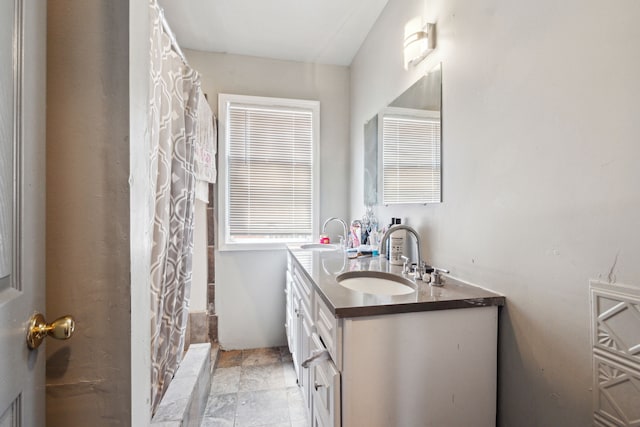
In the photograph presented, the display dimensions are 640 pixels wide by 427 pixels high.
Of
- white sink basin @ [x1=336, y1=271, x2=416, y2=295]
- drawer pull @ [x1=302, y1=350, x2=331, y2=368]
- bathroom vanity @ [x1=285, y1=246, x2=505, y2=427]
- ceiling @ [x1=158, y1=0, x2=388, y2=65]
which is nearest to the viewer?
bathroom vanity @ [x1=285, y1=246, x2=505, y2=427]

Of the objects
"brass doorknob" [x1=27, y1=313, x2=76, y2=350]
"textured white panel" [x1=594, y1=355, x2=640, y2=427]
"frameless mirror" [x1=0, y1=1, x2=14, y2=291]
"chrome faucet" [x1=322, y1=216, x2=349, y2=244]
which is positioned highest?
"frameless mirror" [x1=0, y1=1, x2=14, y2=291]

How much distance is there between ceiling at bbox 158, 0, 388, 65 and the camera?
188 centimetres

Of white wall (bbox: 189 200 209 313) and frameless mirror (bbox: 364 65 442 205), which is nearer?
frameless mirror (bbox: 364 65 442 205)

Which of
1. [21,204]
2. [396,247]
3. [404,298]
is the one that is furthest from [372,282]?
[21,204]

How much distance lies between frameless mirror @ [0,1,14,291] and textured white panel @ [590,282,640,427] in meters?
1.24

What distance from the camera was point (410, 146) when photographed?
60.9 inches

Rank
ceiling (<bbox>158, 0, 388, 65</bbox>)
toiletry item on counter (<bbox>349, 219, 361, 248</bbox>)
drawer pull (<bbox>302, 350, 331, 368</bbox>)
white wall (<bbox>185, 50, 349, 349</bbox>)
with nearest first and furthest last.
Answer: drawer pull (<bbox>302, 350, 331, 368</bbox>)
ceiling (<bbox>158, 0, 388, 65</bbox>)
toiletry item on counter (<bbox>349, 219, 361, 248</bbox>)
white wall (<bbox>185, 50, 349, 349</bbox>)

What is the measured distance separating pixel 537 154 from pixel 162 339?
1.61 m


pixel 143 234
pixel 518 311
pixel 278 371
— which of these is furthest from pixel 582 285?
pixel 278 371

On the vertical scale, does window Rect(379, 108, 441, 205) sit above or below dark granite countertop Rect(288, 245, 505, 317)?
above

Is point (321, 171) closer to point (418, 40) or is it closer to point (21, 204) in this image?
point (418, 40)

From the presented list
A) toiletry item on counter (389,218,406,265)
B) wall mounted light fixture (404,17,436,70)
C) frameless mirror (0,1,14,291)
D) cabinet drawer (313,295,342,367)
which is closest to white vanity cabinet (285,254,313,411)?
cabinet drawer (313,295,342,367)

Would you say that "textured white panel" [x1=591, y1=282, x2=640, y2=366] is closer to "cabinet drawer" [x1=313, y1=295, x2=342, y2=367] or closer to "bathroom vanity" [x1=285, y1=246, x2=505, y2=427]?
"bathroom vanity" [x1=285, y1=246, x2=505, y2=427]

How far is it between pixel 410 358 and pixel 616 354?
0.49 metres
